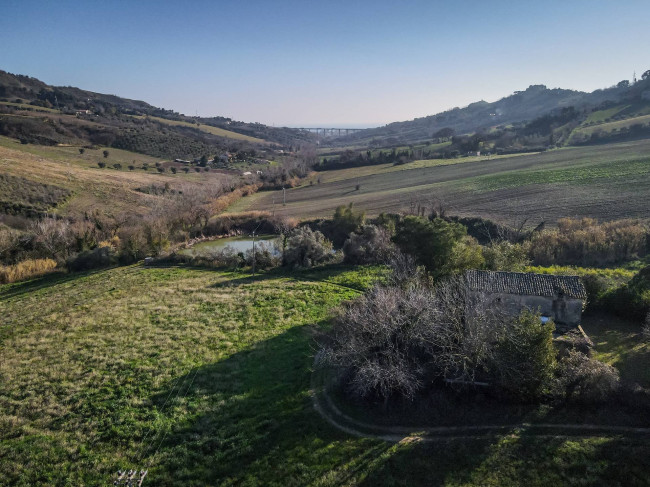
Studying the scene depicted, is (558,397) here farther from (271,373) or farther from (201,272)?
(201,272)

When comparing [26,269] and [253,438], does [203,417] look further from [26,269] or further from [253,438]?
[26,269]

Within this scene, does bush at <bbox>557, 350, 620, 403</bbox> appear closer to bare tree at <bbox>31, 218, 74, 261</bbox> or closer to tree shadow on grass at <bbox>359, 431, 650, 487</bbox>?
tree shadow on grass at <bbox>359, 431, 650, 487</bbox>

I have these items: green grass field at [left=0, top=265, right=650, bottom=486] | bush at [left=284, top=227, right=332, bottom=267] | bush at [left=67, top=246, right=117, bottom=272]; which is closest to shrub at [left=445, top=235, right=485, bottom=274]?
green grass field at [left=0, top=265, right=650, bottom=486]

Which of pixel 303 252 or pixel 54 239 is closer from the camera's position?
pixel 303 252

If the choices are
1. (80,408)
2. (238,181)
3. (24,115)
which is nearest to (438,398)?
(80,408)

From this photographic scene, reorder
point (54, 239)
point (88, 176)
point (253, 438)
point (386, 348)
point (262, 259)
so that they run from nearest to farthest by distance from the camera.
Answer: point (253, 438)
point (386, 348)
point (262, 259)
point (54, 239)
point (88, 176)

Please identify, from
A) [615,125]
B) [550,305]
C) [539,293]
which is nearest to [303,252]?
[539,293]
